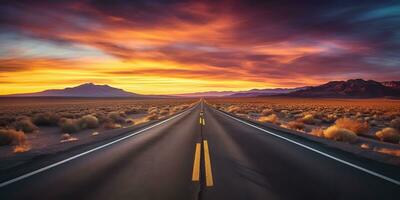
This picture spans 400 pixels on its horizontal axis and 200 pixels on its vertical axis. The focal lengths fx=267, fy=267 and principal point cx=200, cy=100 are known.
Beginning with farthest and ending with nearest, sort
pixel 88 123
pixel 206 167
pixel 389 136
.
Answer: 1. pixel 88 123
2. pixel 389 136
3. pixel 206 167

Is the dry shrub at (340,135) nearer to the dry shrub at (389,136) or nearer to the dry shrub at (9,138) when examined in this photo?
the dry shrub at (389,136)

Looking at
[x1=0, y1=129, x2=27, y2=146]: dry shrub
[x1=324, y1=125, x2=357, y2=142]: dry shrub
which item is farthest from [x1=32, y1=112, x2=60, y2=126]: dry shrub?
[x1=324, y1=125, x2=357, y2=142]: dry shrub

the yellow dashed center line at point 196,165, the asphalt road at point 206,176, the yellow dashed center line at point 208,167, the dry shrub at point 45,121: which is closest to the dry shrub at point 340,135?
the asphalt road at point 206,176

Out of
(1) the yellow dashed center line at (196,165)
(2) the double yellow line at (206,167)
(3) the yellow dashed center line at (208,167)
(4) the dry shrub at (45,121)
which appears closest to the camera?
(3) the yellow dashed center line at (208,167)

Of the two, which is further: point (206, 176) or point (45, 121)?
point (45, 121)

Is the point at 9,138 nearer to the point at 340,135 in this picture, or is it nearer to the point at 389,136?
the point at 340,135

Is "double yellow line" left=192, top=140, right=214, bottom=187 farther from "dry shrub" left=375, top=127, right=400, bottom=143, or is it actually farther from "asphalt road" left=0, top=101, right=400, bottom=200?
"dry shrub" left=375, top=127, right=400, bottom=143

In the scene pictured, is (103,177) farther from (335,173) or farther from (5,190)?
(335,173)

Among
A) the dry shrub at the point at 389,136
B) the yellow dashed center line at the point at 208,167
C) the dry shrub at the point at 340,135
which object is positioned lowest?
the dry shrub at the point at 389,136

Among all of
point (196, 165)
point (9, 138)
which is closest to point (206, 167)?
point (196, 165)

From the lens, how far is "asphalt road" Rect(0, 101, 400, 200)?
4824 millimetres

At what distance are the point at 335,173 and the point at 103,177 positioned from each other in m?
5.28

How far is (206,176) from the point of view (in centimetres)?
589

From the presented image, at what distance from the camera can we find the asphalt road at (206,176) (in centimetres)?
482
